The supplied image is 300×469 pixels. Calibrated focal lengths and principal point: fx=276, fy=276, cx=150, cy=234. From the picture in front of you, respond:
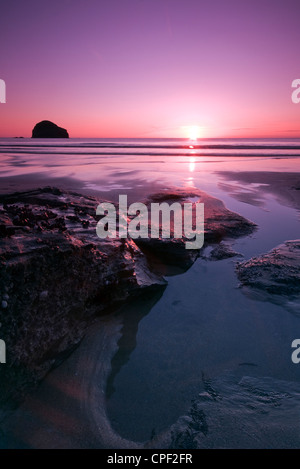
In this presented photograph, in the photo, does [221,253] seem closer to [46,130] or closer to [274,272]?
[274,272]

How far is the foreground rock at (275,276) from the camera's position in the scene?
3006mm

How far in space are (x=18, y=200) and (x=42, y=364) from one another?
3.42 m

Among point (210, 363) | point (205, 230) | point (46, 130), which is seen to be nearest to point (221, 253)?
point (205, 230)

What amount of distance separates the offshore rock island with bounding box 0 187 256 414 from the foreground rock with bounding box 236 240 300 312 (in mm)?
1080

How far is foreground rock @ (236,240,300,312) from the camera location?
301 cm

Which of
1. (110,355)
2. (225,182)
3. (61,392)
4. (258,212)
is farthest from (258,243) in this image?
(225,182)

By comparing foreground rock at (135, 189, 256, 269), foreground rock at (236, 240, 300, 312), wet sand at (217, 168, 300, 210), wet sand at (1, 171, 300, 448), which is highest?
wet sand at (217, 168, 300, 210)

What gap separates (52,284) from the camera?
86.1 inches

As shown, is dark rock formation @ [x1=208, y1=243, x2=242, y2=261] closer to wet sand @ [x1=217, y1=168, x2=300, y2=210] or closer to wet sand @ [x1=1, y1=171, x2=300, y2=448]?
wet sand @ [x1=1, y1=171, x2=300, y2=448]

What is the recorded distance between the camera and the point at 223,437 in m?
1.62

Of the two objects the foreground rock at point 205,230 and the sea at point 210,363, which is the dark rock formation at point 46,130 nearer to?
the foreground rock at point 205,230

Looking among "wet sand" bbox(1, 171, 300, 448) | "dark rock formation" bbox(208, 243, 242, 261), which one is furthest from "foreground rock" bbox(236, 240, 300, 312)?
"wet sand" bbox(1, 171, 300, 448)

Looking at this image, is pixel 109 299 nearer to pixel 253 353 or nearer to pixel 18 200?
pixel 253 353

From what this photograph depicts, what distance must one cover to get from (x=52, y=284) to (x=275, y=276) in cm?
253
